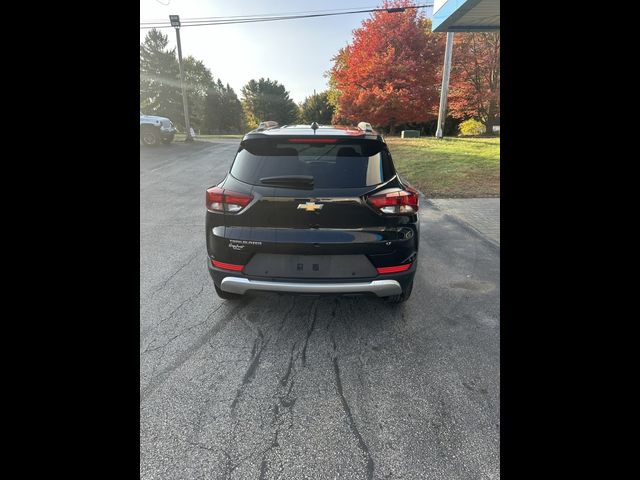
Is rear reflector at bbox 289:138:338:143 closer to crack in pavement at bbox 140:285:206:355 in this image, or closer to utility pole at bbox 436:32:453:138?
crack in pavement at bbox 140:285:206:355

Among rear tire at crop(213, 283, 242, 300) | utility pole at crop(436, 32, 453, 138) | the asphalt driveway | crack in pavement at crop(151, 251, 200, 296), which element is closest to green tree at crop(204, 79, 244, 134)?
utility pole at crop(436, 32, 453, 138)

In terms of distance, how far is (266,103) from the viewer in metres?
50.0

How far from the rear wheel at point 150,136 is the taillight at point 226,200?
16.8 metres

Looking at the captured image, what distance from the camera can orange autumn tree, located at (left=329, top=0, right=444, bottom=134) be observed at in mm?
20531

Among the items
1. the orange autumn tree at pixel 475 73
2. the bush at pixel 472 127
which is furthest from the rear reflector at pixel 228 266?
the bush at pixel 472 127

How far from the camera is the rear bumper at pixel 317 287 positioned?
2.48 meters

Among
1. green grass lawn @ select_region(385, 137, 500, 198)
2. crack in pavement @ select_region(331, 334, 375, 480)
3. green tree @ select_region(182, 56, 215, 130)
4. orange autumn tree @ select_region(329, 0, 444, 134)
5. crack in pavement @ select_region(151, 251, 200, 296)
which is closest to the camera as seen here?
crack in pavement @ select_region(331, 334, 375, 480)

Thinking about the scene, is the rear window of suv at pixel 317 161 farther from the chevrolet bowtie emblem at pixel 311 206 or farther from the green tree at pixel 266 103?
the green tree at pixel 266 103

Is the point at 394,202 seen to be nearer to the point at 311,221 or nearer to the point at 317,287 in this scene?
the point at 311,221

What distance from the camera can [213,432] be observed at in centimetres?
185

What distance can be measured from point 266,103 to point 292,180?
5267cm

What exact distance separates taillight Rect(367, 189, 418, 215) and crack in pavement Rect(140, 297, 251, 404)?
173 cm
